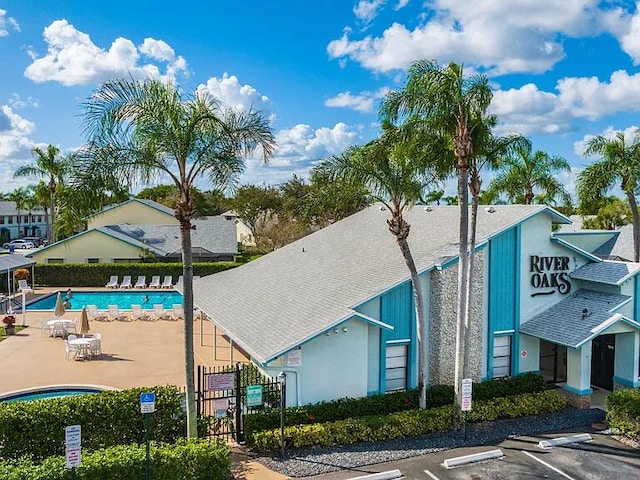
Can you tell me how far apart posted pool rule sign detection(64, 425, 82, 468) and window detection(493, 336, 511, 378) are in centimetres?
1345

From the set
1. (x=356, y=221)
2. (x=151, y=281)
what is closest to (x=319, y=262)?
(x=356, y=221)

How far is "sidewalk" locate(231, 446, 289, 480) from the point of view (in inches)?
504

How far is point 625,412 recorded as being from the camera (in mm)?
15500

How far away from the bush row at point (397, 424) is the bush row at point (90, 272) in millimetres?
30560

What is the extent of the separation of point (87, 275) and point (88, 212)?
33752 millimetres

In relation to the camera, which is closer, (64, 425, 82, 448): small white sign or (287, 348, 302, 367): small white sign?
(64, 425, 82, 448): small white sign

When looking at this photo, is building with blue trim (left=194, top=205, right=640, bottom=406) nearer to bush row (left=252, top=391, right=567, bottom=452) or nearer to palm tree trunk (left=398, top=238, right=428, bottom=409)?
palm tree trunk (left=398, top=238, right=428, bottom=409)

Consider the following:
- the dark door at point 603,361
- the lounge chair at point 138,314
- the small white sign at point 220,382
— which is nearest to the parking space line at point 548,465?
the dark door at point 603,361

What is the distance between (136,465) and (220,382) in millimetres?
3147

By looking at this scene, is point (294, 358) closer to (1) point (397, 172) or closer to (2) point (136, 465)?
(2) point (136, 465)

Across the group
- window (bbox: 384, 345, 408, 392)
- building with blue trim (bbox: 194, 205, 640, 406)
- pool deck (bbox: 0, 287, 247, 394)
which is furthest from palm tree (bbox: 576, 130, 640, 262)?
pool deck (bbox: 0, 287, 247, 394)

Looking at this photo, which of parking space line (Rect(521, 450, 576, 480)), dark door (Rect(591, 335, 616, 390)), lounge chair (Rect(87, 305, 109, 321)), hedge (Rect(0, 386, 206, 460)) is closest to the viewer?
hedge (Rect(0, 386, 206, 460))

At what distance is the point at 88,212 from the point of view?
1270 centimetres

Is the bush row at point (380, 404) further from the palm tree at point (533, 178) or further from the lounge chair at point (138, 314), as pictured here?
the lounge chair at point (138, 314)
